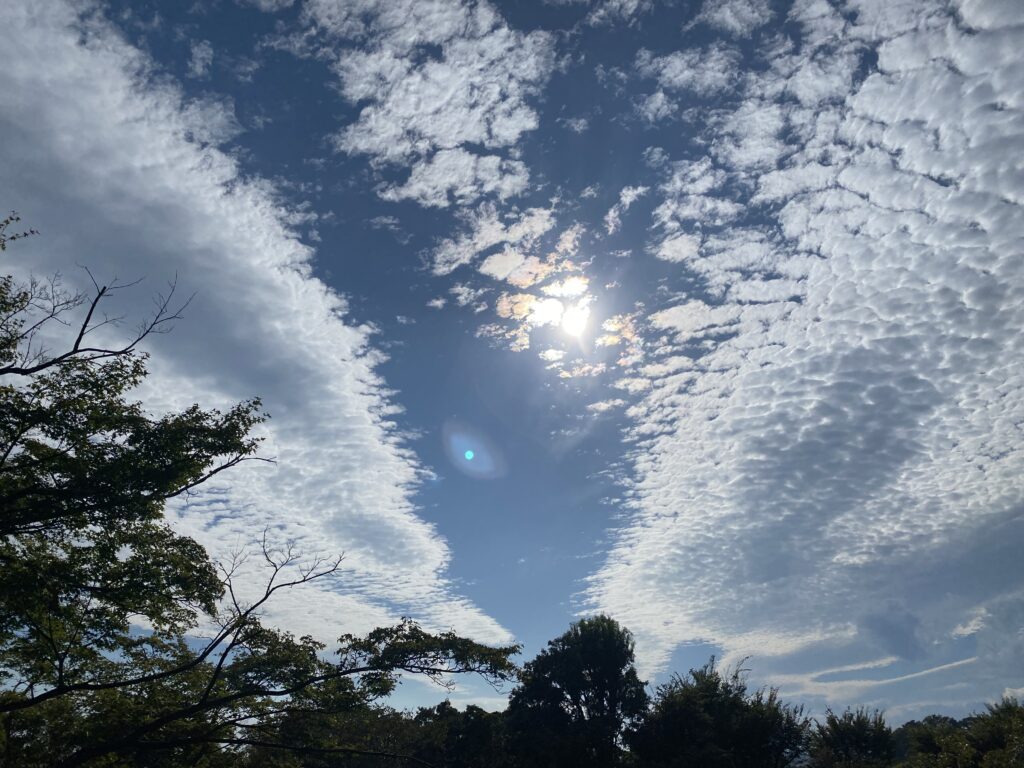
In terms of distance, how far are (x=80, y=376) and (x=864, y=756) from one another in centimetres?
4119

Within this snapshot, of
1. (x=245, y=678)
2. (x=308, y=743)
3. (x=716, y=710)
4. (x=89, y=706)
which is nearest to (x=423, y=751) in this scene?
(x=716, y=710)

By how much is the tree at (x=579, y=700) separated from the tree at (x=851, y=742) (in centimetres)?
1030

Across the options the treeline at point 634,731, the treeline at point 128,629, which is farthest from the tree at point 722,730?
the treeline at point 128,629

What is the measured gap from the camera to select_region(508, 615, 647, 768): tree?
1372 inches

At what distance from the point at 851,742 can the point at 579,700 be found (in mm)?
16237

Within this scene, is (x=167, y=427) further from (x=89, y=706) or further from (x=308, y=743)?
(x=308, y=743)

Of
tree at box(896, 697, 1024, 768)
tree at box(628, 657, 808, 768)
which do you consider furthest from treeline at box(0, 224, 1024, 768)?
tree at box(628, 657, 808, 768)

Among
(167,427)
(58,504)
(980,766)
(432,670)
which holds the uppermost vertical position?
(167,427)

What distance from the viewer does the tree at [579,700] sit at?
34.8m

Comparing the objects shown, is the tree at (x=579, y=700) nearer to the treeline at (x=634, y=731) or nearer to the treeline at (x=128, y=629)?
the treeline at (x=634, y=731)

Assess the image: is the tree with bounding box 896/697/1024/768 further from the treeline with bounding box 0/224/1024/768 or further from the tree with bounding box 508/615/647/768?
the tree with bounding box 508/615/647/768

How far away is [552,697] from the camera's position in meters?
38.8

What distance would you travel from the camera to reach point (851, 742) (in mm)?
32594

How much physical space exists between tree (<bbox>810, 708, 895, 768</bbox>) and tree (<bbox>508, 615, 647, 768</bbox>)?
405 inches
